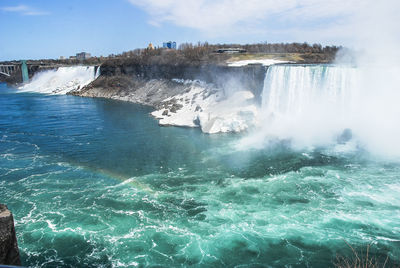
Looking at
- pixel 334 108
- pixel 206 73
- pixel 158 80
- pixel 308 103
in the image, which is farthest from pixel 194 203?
pixel 158 80

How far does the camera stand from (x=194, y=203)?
1675cm

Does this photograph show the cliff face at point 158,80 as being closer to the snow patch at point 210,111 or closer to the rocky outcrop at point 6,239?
the snow patch at point 210,111

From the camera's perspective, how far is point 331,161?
22.9 metres

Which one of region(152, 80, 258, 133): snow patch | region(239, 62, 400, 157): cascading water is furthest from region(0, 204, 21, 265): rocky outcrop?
region(152, 80, 258, 133): snow patch

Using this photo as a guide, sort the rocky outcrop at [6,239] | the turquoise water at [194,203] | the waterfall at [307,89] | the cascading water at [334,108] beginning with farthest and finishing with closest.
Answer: the waterfall at [307,89] < the cascading water at [334,108] < the turquoise water at [194,203] < the rocky outcrop at [6,239]

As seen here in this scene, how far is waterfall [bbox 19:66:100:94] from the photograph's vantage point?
7201cm

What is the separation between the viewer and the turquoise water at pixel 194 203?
41.7 feet

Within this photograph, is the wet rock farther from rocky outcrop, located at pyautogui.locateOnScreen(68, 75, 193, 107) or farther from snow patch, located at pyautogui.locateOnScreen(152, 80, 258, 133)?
rocky outcrop, located at pyautogui.locateOnScreen(68, 75, 193, 107)

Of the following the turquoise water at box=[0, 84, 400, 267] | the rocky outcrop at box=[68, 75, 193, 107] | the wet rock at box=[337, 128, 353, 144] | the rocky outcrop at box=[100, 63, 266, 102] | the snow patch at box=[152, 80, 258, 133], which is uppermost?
the rocky outcrop at box=[100, 63, 266, 102]

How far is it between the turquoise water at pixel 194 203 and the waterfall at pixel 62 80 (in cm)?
4596

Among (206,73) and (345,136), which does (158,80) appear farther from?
(345,136)

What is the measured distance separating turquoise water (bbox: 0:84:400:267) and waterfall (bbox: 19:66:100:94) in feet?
151

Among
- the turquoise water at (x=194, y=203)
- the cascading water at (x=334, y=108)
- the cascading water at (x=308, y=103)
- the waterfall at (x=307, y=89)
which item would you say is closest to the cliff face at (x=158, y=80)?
the waterfall at (x=307, y=89)

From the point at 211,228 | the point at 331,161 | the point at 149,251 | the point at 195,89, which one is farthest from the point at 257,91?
the point at 149,251
